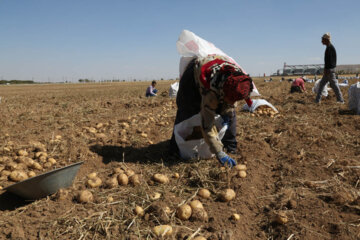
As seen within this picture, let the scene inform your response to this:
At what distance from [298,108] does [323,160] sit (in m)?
3.46

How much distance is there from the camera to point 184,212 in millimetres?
1912

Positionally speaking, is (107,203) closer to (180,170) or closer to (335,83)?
(180,170)

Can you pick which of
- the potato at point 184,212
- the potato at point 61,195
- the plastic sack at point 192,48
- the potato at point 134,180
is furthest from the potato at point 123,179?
the plastic sack at point 192,48

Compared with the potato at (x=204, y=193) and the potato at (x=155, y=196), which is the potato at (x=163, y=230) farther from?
the potato at (x=204, y=193)

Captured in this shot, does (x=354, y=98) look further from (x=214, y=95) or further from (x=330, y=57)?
(x=214, y=95)

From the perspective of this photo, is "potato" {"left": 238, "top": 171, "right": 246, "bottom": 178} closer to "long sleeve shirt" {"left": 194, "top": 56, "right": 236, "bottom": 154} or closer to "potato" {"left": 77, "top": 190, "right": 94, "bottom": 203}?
"long sleeve shirt" {"left": 194, "top": 56, "right": 236, "bottom": 154}

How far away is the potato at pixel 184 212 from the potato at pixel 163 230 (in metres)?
0.18

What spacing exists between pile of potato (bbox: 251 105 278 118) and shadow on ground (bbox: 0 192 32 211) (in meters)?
4.27

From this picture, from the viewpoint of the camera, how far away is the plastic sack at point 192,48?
2969 mm

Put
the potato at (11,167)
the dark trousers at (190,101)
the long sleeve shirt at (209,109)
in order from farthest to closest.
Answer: the dark trousers at (190,101) < the potato at (11,167) < the long sleeve shirt at (209,109)

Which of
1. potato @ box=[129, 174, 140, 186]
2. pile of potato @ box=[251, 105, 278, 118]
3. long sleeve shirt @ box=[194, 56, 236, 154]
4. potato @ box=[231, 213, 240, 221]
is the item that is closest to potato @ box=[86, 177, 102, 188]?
→ potato @ box=[129, 174, 140, 186]

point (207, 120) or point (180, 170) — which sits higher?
point (207, 120)

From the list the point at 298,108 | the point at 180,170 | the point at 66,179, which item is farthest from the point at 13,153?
the point at 298,108

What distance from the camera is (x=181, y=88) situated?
2.93 meters
